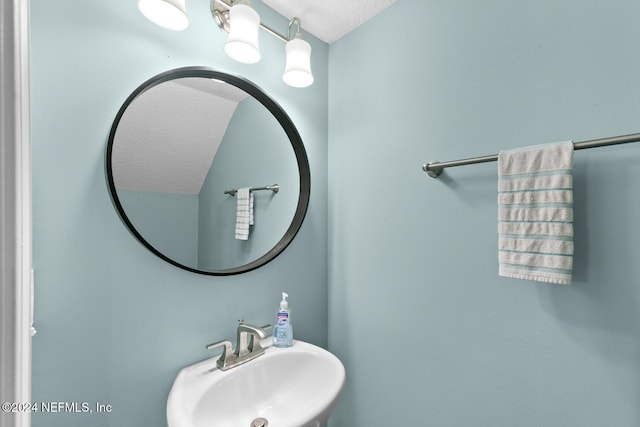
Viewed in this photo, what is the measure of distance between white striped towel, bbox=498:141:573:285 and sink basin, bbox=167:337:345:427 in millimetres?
638

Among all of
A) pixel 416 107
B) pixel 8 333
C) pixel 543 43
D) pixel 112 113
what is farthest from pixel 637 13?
pixel 112 113

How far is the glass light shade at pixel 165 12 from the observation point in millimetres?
798

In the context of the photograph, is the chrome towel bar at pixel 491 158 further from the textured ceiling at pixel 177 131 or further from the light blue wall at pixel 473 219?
the textured ceiling at pixel 177 131

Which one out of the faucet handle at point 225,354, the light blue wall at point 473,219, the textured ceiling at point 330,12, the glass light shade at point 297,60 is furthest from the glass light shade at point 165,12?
the faucet handle at point 225,354

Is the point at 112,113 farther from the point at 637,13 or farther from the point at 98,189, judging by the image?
the point at 637,13

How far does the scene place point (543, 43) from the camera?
854 millimetres

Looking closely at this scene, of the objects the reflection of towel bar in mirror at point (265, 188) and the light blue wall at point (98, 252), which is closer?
the light blue wall at point (98, 252)

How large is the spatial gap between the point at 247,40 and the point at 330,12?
501mm

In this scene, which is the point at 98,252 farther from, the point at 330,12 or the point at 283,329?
the point at 330,12

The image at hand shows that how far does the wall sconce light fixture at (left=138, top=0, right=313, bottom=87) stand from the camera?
0.81 metres

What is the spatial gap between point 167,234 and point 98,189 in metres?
0.22

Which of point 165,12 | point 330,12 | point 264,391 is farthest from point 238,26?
point 264,391

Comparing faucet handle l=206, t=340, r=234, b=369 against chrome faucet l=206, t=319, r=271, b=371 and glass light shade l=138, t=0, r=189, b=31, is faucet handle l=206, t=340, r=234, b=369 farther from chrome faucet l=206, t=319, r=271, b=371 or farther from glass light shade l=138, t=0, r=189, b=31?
glass light shade l=138, t=0, r=189, b=31

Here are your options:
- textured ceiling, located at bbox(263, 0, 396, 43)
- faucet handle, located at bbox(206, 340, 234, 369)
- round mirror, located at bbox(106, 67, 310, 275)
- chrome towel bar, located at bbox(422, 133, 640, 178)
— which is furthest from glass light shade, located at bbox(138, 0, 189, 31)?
faucet handle, located at bbox(206, 340, 234, 369)
